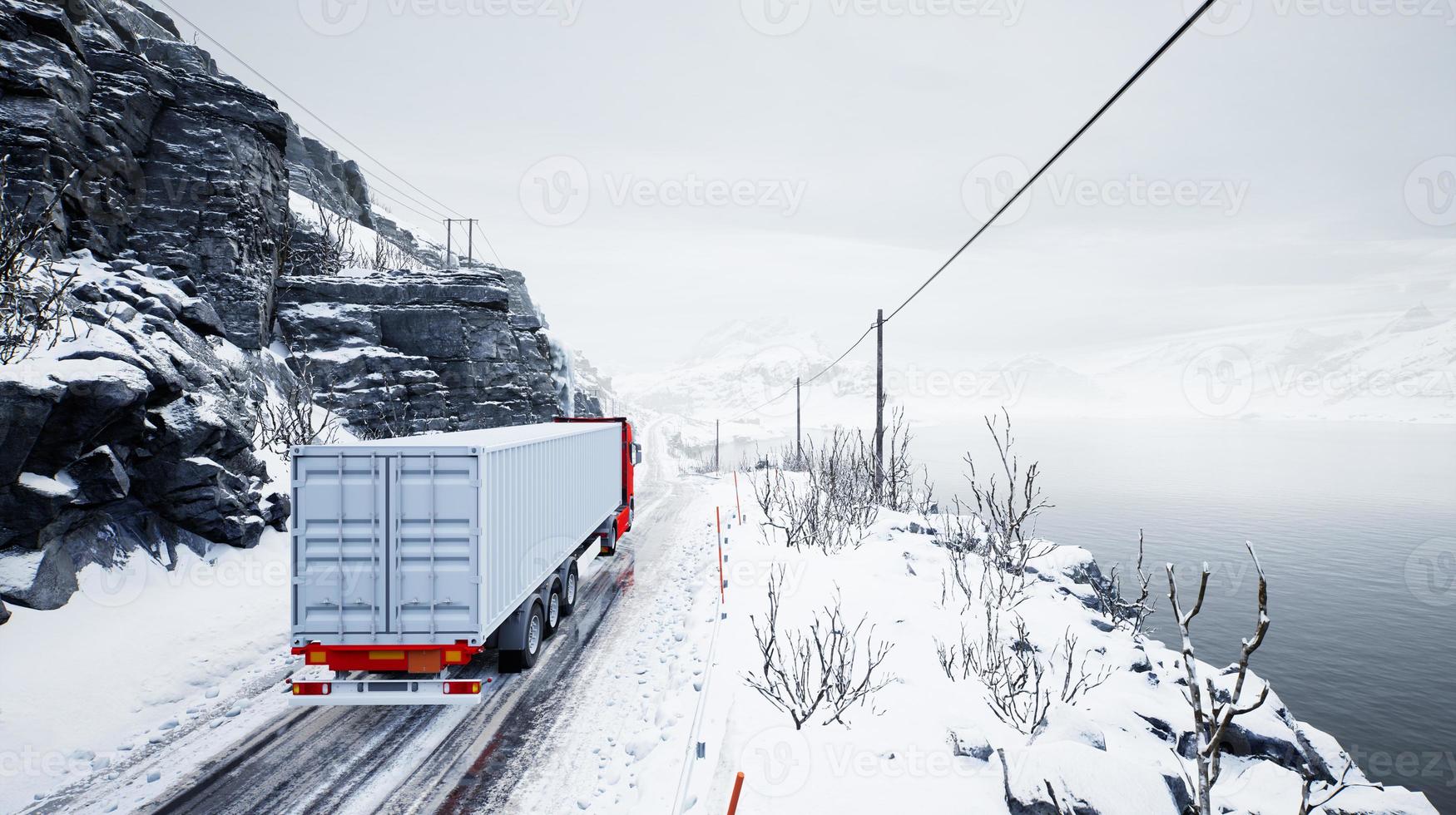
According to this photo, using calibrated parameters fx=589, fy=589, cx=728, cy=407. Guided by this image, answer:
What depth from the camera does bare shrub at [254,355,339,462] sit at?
1491cm

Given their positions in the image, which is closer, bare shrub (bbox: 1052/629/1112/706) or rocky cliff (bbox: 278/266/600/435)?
bare shrub (bbox: 1052/629/1112/706)

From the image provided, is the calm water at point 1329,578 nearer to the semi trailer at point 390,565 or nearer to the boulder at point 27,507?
the semi trailer at point 390,565

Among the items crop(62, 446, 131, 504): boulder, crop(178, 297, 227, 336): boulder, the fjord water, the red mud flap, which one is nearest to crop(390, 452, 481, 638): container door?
the red mud flap

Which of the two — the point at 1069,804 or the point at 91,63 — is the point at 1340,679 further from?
the point at 91,63

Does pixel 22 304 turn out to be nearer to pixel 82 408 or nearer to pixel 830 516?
pixel 82 408

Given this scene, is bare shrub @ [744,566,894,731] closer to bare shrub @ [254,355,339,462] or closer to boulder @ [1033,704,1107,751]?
boulder @ [1033,704,1107,751]

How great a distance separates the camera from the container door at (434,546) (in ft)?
21.2

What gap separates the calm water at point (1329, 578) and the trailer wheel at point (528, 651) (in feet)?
53.2

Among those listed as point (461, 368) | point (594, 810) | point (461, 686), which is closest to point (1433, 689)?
point (594, 810)

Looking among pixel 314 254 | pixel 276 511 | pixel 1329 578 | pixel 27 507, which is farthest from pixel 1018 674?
pixel 1329 578

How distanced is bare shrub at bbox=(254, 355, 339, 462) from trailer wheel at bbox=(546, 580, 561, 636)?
8.71 meters

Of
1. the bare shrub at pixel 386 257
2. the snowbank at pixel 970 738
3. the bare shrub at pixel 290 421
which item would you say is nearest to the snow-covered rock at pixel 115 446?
the bare shrub at pixel 290 421

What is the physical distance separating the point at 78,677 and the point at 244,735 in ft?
8.31

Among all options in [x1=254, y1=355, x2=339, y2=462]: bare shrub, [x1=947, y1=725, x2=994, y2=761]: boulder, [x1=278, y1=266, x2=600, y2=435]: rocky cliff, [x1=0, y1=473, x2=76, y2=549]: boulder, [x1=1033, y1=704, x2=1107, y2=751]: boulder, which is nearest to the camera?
[x1=947, y1=725, x2=994, y2=761]: boulder
